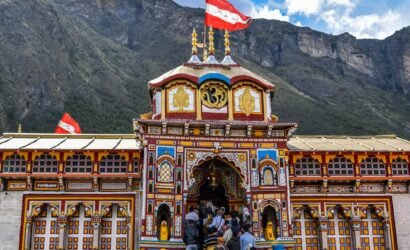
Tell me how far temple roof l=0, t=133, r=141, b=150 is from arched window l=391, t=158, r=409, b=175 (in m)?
13.5

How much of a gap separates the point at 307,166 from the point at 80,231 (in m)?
12.0

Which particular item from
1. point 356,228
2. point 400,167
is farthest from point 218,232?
point 400,167

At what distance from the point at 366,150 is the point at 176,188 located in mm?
10161

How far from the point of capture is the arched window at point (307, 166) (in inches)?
932

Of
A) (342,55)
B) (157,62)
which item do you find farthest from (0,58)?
(342,55)

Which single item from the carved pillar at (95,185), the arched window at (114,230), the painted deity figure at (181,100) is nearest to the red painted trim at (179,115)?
the painted deity figure at (181,100)

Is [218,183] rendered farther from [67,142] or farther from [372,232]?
[372,232]

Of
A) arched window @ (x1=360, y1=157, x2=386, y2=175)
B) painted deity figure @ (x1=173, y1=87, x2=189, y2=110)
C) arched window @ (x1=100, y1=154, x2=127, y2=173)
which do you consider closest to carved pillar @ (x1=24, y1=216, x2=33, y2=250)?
arched window @ (x1=100, y1=154, x2=127, y2=173)

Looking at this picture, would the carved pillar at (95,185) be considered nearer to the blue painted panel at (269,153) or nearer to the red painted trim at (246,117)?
the red painted trim at (246,117)

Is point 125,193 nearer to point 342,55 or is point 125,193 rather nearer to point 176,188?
point 176,188

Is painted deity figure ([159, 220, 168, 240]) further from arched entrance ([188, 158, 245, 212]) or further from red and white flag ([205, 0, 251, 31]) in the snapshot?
red and white flag ([205, 0, 251, 31])

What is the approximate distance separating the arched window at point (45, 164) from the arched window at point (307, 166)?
12.3m

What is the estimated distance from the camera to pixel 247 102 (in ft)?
73.9

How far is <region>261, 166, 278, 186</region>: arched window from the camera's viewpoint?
21797mm
